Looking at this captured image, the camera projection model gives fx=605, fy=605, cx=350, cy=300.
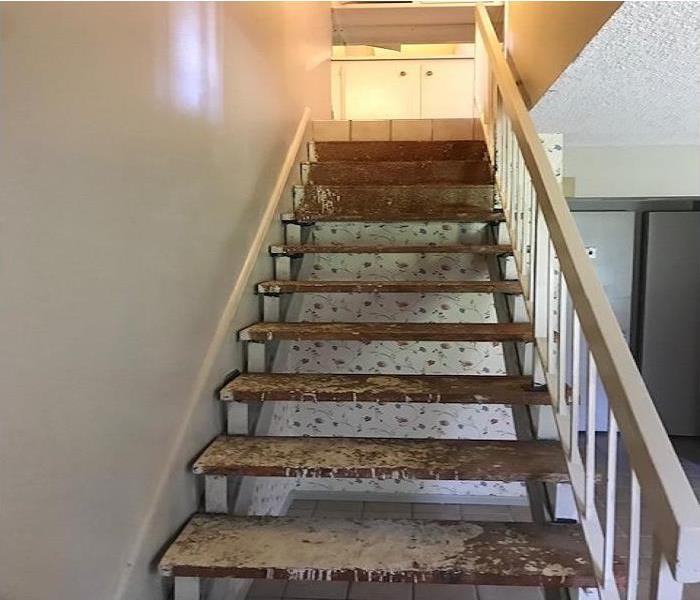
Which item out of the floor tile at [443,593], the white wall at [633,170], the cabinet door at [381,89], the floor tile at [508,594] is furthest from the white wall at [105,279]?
the cabinet door at [381,89]

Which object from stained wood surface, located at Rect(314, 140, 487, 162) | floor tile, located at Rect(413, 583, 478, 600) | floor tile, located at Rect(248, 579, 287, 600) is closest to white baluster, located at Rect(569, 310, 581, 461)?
floor tile, located at Rect(413, 583, 478, 600)

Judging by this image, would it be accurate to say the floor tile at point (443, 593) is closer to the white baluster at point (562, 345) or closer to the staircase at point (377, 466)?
the staircase at point (377, 466)

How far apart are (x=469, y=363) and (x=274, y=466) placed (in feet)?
5.70

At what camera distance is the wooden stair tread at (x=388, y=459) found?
4.98 feet

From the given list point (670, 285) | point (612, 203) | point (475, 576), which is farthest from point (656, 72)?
point (670, 285)

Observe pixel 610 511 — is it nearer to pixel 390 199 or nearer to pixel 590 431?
pixel 590 431

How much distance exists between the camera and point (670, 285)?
160 inches

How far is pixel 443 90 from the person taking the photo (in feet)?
18.0

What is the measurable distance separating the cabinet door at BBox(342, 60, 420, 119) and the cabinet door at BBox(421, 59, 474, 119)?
0.24ft

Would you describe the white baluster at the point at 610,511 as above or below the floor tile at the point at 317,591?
above

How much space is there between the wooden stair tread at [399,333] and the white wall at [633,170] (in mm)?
1904

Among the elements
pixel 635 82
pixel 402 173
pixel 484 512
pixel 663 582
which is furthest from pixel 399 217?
pixel 663 582

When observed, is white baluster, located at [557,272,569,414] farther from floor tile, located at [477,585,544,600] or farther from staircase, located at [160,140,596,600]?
floor tile, located at [477,585,544,600]

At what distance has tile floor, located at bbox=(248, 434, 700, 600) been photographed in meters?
2.24
